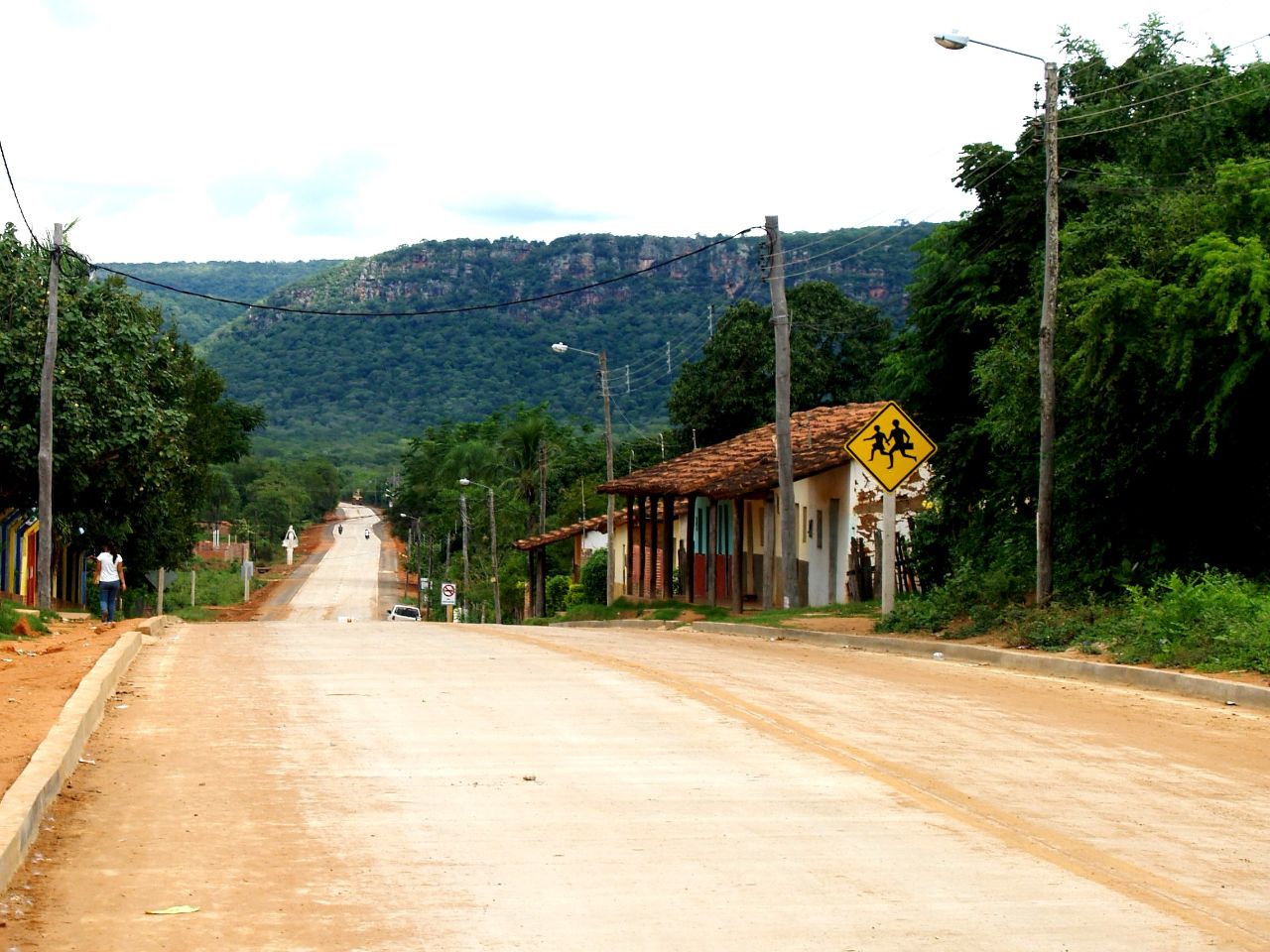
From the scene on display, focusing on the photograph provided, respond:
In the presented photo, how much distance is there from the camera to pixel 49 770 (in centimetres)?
952

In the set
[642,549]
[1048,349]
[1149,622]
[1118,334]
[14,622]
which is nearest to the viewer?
[1149,622]

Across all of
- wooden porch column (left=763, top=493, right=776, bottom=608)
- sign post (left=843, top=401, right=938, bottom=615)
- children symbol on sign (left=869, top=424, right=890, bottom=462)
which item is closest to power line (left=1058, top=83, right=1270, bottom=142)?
sign post (left=843, top=401, right=938, bottom=615)

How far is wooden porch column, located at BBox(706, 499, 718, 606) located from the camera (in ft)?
143

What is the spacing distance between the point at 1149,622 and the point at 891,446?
7.37 metres

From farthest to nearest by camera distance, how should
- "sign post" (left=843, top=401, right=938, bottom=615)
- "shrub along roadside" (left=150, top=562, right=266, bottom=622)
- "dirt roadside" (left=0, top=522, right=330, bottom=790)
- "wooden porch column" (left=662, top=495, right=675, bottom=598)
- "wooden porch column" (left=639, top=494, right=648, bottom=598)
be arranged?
"shrub along roadside" (left=150, top=562, right=266, bottom=622) → "wooden porch column" (left=639, top=494, right=648, bottom=598) → "wooden porch column" (left=662, top=495, right=675, bottom=598) → "sign post" (left=843, top=401, right=938, bottom=615) → "dirt roadside" (left=0, top=522, right=330, bottom=790)

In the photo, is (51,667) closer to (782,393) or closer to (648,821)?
(648,821)

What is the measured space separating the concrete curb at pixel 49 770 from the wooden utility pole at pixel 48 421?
21.7m

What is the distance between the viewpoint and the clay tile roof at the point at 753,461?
3825 centimetres

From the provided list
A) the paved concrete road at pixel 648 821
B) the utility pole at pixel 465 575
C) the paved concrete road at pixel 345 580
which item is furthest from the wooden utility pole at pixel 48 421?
the utility pole at pixel 465 575

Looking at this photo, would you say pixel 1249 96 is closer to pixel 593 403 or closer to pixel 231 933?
pixel 231 933

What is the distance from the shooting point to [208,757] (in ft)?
37.0

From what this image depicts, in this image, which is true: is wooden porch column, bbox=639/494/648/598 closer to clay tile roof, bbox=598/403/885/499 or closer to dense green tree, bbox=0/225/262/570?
clay tile roof, bbox=598/403/885/499

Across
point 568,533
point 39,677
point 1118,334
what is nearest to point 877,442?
point 1118,334

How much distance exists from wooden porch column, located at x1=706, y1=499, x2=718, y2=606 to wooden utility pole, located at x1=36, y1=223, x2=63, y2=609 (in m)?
16.1
